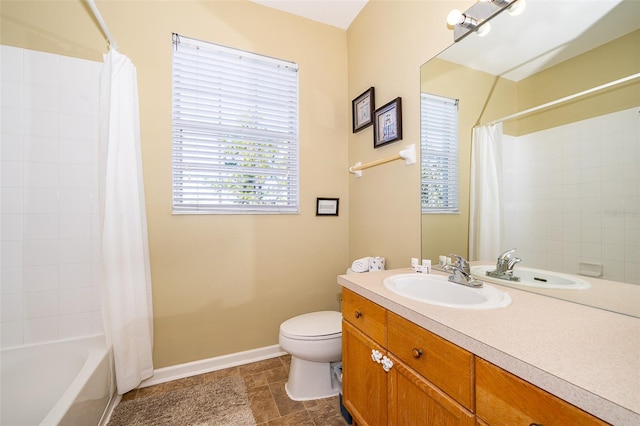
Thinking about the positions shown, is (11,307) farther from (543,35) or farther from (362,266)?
(543,35)

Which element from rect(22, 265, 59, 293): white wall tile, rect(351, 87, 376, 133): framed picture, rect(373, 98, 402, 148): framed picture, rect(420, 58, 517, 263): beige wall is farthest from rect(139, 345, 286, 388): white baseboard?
rect(351, 87, 376, 133): framed picture

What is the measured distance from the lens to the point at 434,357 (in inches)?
32.0

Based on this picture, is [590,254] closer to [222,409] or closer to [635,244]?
[635,244]

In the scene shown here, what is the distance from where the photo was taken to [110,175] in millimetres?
1520

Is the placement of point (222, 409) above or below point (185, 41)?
below

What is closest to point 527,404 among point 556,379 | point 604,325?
point 556,379

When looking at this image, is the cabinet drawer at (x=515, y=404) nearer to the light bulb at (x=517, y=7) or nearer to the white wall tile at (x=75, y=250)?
the light bulb at (x=517, y=7)

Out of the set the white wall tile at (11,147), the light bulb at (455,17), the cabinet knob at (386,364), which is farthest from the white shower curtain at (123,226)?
the light bulb at (455,17)

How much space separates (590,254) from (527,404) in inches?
24.9

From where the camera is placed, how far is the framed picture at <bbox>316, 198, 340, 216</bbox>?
2.24 meters

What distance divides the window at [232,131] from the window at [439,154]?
1.04 meters

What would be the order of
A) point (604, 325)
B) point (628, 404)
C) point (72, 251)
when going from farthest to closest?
point (72, 251), point (604, 325), point (628, 404)

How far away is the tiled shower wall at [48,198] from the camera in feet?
4.90

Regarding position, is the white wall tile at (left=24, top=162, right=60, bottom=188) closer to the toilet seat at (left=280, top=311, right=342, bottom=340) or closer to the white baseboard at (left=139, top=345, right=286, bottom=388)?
the white baseboard at (left=139, top=345, right=286, bottom=388)
